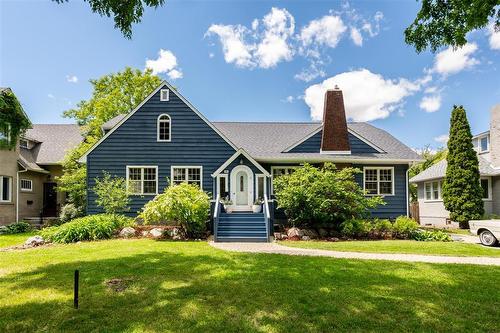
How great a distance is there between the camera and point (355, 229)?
14.2 meters

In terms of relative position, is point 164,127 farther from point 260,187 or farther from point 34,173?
point 34,173

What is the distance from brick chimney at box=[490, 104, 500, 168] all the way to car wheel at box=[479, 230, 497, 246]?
1144 centimetres

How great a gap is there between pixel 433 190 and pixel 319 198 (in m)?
14.2

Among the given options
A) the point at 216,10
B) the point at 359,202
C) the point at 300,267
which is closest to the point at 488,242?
the point at 359,202

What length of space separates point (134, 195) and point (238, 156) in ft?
19.5

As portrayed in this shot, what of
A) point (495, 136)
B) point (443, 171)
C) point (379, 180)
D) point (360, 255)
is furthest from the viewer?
point (443, 171)

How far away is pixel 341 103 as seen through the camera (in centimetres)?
1825

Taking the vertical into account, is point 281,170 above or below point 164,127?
below

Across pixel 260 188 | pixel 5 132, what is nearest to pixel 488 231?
pixel 260 188

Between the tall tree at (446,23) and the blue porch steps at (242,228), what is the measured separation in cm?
892

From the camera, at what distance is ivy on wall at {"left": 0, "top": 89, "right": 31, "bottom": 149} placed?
6.99 meters

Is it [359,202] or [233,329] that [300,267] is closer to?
[233,329]

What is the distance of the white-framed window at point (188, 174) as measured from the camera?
56.1ft

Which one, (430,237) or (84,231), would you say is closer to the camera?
(84,231)
